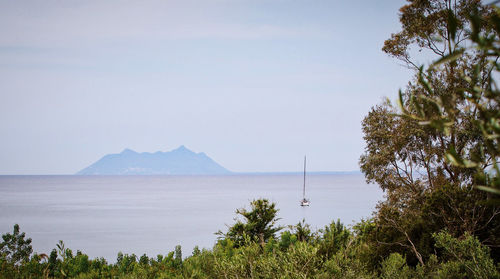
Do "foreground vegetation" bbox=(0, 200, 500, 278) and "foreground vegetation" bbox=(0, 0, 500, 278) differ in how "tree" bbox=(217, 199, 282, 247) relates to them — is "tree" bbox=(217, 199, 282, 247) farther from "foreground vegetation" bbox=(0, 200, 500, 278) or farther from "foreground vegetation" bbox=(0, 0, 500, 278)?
"foreground vegetation" bbox=(0, 200, 500, 278)

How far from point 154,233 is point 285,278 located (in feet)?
159

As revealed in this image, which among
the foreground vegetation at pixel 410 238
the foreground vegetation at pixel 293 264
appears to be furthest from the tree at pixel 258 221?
the foreground vegetation at pixel 293 264

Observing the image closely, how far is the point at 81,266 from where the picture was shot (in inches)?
245

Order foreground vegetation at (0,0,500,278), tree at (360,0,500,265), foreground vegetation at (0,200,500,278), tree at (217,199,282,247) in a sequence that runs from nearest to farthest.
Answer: foreground vegetation at (0,0,500,278)
foreground vegetation at (0,200,500,278)
tree at (217,199,282,247)
tree at (360,0,500,265)

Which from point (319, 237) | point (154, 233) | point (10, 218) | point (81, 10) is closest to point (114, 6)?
point (81, 10)

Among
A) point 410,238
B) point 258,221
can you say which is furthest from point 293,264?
point 258,221

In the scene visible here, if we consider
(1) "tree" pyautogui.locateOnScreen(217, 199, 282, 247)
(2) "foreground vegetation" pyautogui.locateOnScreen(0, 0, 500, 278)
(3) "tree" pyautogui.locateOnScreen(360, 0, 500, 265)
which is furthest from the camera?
(3) "tree" pyautogui.locateOnScreen(360, 0, 500, 265)

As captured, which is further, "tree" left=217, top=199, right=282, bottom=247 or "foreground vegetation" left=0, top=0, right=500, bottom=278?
"tree" left=217, top=199, right=282, bottom=247

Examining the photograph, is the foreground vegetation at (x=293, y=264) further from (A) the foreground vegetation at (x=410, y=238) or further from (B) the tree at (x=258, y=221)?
(B) the tree at (x=258, y=221)

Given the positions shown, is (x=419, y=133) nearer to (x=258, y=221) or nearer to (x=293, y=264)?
(x=258, y=221)

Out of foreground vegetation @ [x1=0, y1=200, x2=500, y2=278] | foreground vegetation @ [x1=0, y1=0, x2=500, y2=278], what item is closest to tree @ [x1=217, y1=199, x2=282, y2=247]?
foreground vegetation @ [x1=0, y1=0, x2=500, y2=278]

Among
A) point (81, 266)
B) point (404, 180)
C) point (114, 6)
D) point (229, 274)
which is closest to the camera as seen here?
point (229, 274)

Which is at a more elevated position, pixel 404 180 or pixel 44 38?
pixel 44 38

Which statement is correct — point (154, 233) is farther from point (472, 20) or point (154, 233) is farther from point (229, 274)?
point (472, 20)
